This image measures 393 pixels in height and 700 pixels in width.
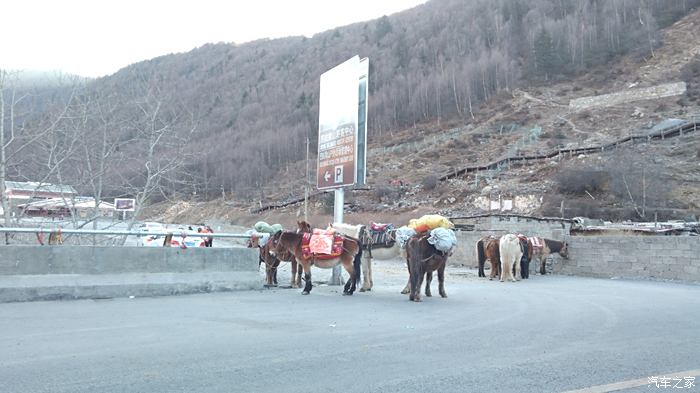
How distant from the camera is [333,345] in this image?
7.25 meters

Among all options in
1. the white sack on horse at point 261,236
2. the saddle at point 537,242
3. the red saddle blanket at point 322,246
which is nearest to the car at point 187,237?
the white sack on horse at point 261,236

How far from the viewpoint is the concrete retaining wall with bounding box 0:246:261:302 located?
10680mm

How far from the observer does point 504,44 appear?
11938cm

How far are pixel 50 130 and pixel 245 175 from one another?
8588 cm

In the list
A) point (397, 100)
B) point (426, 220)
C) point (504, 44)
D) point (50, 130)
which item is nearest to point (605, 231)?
point (426, 220)

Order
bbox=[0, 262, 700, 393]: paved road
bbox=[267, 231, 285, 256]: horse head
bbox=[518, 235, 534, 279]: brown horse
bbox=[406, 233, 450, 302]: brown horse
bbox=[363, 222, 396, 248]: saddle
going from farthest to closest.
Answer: bbox=[518, 235, 534, 279]: brown horse, bbox=[363, 222, 396, 248]: saddle, bbox=[267, 231, 285, 256]: horse head, bbox=[406, 233, 450, 302]: brown horse, bbox=[0, 262, 700, 393]: paved road

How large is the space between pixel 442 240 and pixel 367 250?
8.32 ft

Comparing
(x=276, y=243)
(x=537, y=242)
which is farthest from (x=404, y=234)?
(x=537, y=242)

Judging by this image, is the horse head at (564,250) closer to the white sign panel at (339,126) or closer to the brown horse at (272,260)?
the white sign panel at (339,126)

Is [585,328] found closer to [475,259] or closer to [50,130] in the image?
[50,130]

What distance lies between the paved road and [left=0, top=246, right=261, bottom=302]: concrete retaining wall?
20.7 inches

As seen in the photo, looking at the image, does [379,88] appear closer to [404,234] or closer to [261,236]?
[261,236]

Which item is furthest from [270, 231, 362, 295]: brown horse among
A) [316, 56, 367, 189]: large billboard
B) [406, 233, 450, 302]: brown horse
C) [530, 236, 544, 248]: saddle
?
[530, 236, 544, 248]: saddle

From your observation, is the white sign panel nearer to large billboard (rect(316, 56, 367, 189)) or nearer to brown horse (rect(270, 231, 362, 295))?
large billboard (rect(316, 56, 367, 189))
